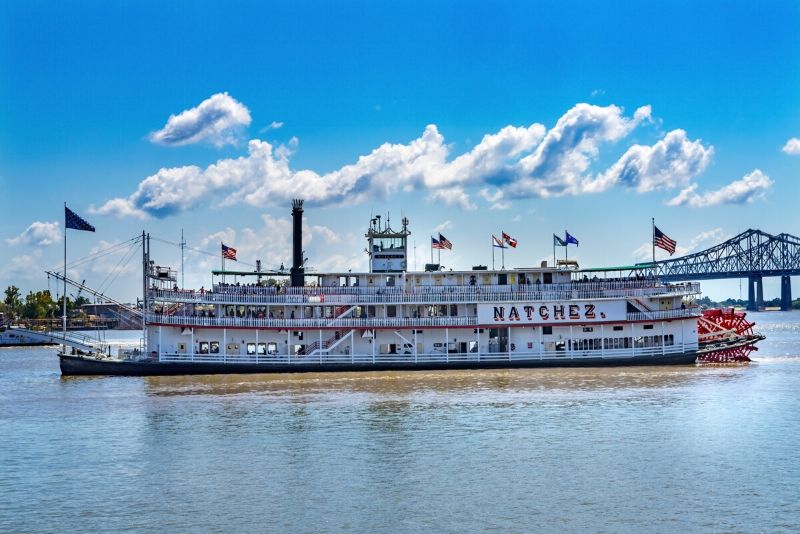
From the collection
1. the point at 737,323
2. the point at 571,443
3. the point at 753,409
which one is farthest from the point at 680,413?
the point at 737,323

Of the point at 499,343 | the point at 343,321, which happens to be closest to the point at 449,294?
the point at 499,343

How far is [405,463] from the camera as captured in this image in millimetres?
28891

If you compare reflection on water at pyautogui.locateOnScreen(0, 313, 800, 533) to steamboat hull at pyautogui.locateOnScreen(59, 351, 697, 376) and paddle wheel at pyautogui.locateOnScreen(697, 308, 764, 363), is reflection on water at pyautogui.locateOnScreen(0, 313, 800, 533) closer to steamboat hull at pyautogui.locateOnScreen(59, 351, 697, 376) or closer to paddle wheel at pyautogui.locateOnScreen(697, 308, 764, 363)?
steamboat hull at pyautogui.locateOnScreen(59, 351, 697, 376)

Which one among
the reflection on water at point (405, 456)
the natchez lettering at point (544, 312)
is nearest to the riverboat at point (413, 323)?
Result: the natchez lettering at point (544, 312)

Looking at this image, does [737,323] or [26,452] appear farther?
[737,323]

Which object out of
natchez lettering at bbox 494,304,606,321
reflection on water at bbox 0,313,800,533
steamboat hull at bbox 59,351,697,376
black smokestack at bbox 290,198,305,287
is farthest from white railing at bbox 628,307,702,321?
black smokestack at bbox 290,198,305,287

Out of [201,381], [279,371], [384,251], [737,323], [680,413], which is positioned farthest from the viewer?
[737,323]

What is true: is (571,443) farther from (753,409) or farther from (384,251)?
(384,251)

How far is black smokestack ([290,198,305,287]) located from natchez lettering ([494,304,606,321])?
11934 mm

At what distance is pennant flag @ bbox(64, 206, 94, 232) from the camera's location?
5481 cm

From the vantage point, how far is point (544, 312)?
5481 cm

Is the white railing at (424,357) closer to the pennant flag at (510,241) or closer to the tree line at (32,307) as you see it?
the pennant flag at (510,241)

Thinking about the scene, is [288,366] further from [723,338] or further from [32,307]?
[32,307]

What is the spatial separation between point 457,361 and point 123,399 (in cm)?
1953
